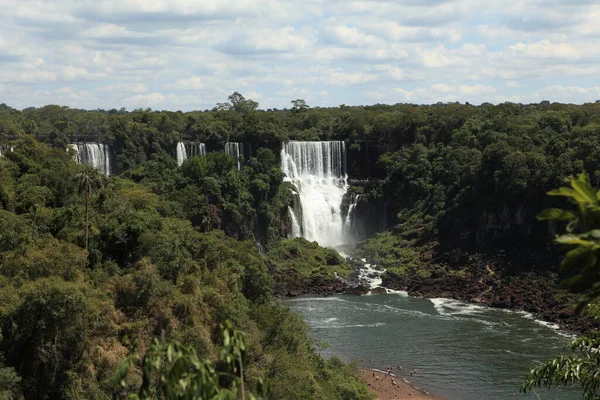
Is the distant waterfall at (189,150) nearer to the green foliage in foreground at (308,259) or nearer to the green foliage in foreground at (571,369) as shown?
the green foliage in foreground at (308,259)

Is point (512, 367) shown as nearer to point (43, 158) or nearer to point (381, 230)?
point (43, 158)

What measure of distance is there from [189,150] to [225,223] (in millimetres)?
12341

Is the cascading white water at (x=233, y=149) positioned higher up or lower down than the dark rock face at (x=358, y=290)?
higher up

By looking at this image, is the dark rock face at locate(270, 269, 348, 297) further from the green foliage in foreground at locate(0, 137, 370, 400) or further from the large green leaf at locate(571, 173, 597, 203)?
the large green leaf at locate(571, 173, 597, 203)

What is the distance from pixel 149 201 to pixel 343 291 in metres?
19.7

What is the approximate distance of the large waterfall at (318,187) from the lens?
3174 inches

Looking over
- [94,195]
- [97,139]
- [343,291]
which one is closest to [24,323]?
[94,195]

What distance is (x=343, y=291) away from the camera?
62.8m

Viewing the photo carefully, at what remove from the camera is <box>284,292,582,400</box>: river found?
138 ft

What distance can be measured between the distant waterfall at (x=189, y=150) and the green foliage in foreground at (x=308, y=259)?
1365cm

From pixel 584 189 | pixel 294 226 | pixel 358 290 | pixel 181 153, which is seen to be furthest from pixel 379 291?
pixel 584 189

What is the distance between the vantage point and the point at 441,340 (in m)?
48.8

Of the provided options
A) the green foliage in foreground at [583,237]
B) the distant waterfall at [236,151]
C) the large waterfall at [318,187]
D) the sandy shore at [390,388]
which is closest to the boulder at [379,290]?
the large waterfall at [318,187]

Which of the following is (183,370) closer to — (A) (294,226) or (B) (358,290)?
(B) (358,290)
